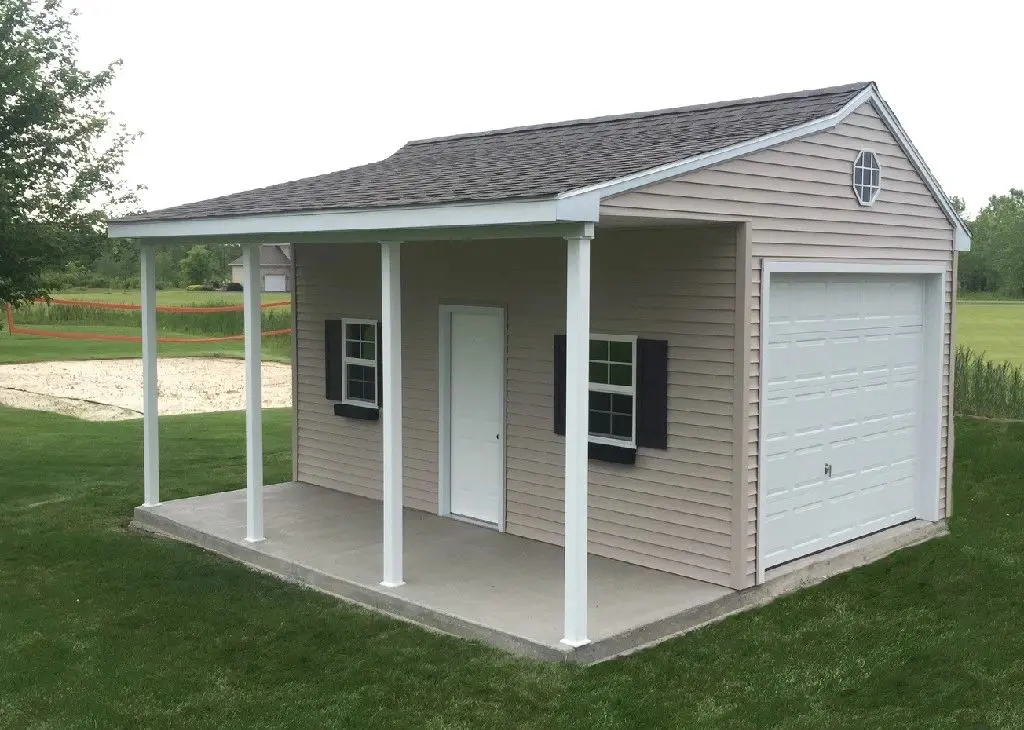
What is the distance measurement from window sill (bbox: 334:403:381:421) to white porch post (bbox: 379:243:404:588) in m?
2.83

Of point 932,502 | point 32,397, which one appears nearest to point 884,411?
point 932,502

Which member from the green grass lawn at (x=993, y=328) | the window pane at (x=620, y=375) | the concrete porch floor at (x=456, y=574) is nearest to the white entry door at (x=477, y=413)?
the concrete porch floor at (x=456, y=574)

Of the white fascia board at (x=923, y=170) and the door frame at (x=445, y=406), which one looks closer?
the white fascia board at (x=923, y=170)

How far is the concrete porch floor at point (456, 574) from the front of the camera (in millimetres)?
7082

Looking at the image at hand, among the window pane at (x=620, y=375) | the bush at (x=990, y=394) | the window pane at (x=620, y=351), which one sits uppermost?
the window pane at (x=620, y=351)

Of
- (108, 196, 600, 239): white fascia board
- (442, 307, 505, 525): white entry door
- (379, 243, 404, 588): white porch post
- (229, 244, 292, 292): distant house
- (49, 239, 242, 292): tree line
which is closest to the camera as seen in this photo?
(108, 196, 600, 239): white fascia board

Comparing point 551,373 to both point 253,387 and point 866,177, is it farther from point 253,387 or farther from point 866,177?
point 866,177

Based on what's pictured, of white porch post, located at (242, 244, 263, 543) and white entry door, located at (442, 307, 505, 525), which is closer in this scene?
white porch post, located at (242, 244, 263, 543)

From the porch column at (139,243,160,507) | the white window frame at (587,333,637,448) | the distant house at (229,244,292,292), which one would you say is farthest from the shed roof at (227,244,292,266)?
the white window frame at (587,333,637,448)

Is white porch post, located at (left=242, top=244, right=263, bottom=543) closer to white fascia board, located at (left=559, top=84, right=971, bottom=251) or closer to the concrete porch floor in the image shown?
the concrete porch floor

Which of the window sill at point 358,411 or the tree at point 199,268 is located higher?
the tree at point 199,268

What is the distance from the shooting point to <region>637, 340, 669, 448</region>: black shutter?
8.24 meters

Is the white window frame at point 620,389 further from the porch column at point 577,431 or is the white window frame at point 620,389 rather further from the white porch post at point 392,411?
the porch column at point 577,431

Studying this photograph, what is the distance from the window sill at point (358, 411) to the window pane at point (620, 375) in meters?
2.90
